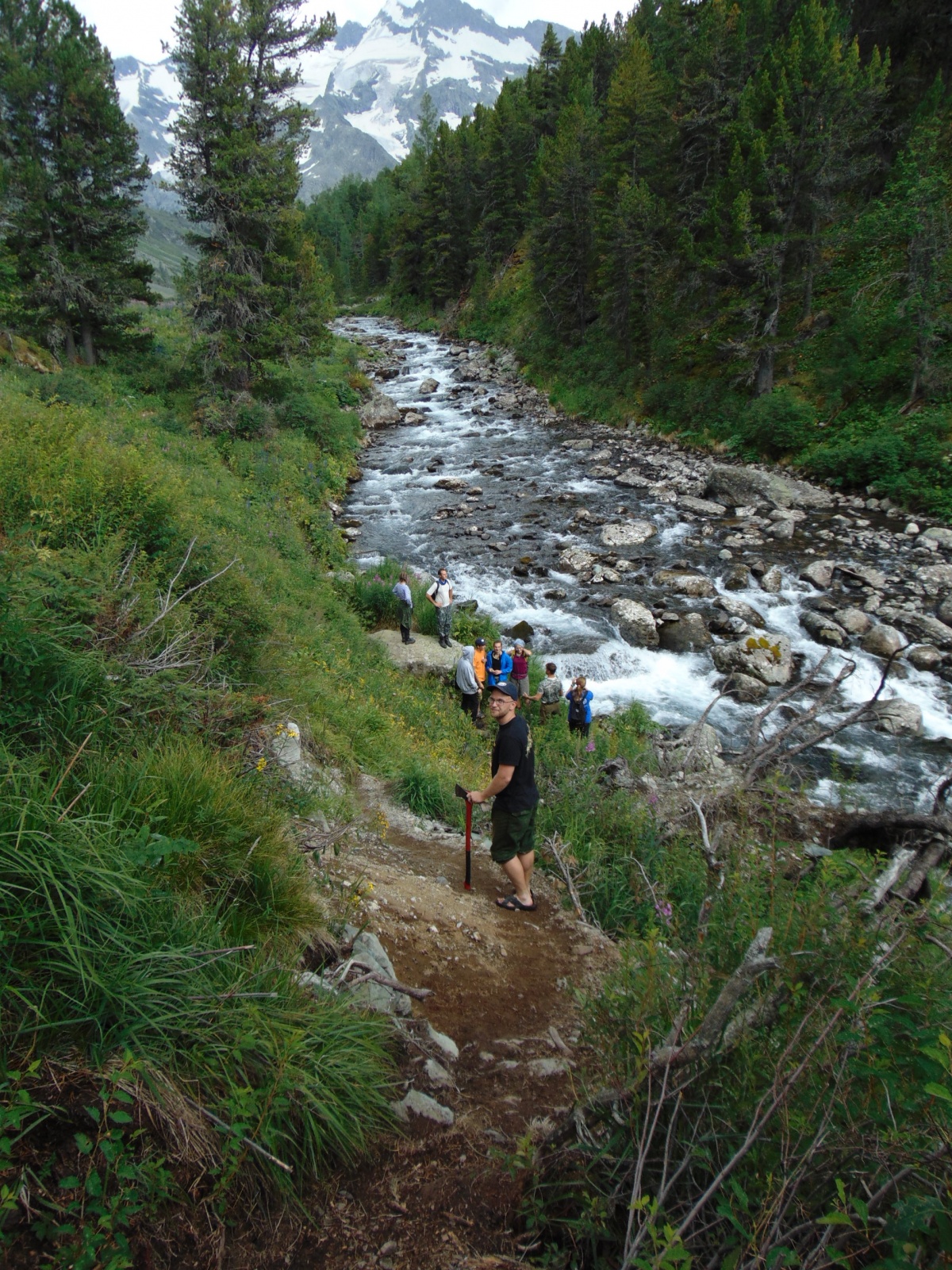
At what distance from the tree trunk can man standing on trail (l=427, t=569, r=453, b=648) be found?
17.0 meters

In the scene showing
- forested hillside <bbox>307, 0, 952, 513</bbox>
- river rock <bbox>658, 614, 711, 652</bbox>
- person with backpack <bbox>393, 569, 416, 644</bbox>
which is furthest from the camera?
forested hillside <bbox>307, 0, 952, 513</bbox>

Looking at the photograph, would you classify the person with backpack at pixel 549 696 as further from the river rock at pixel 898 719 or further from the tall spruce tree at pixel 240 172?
the tall spruce tree at pixel 240 172

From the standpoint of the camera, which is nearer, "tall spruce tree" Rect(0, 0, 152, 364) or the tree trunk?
"tall spruce tree" Rect(0, 0, 152, 364)

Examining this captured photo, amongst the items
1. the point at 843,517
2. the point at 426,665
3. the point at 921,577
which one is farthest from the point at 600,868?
the point at 843,517

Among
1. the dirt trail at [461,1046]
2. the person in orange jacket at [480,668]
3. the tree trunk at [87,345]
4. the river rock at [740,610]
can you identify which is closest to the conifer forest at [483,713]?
the dirt trail at [461,1046]

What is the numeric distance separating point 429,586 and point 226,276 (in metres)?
12.4

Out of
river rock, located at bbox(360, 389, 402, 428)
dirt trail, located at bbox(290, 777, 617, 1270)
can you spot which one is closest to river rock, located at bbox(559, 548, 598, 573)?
dirt trail, located at bbox(290, 777, 617, 1270)

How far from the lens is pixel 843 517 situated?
18828 millimetres

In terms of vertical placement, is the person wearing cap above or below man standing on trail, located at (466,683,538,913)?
below

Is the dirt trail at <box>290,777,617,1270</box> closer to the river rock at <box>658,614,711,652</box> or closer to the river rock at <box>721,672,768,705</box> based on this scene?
the river rock at <box>721,672,768,705</box>

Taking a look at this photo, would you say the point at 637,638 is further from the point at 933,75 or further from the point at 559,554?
the point at 933,75

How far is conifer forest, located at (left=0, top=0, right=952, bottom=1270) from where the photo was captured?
220cm

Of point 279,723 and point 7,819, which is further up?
point 7,819

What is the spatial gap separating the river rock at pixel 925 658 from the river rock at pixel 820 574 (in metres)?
3.09
